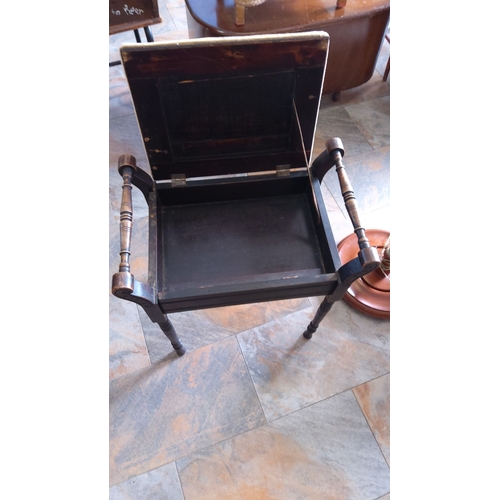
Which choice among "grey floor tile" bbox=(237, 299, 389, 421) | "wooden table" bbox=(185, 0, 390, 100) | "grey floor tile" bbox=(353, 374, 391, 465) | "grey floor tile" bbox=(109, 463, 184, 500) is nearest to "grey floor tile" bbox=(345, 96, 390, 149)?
"wooden table" bbox=(185, 0, 390, 100)

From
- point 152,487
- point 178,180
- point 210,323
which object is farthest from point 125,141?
point 152,487

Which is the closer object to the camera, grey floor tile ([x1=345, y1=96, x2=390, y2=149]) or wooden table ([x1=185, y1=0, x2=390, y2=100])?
wooden table ([x1=185, y1=0, x2=390, y2=100])

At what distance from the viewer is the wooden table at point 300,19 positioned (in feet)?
5.36

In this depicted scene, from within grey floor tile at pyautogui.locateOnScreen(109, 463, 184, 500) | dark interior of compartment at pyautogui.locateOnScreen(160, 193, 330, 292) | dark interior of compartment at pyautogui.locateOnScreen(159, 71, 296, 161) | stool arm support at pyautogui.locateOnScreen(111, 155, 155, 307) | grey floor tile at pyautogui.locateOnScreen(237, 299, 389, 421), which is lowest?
grey floor tile at pyautogui.locateOnScreen(109, 463, 184, 500)

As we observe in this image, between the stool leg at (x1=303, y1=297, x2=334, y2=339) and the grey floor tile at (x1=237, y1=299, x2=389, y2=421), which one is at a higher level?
the stool leg at (x1=303, y1=297, x2=334, y2=339)

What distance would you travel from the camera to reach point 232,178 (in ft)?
4.14

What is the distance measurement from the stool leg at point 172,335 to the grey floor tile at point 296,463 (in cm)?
38

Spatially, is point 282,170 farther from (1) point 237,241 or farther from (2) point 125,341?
(2) point 125,341

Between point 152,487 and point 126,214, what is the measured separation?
1.01m

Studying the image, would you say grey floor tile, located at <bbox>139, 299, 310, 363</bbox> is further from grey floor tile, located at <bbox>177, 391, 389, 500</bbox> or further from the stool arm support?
the stool arm support

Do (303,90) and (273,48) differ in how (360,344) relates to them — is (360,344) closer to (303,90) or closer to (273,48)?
(303,90)

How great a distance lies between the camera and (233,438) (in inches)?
56.2

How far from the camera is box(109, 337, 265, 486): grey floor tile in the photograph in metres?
1.41

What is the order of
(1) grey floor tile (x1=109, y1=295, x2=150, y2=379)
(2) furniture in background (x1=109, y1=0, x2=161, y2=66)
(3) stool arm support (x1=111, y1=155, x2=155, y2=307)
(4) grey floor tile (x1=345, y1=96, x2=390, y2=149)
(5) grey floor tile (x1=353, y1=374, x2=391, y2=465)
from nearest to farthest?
1. (3) stool arm support (x1=111, y1=155, x2=155, y2=307)
2. (5) grey floor tile (x1=353, y1=374, x2=391, y2=465)
3. (1) grey floor tile (x1=109, y1=295, x2=150, y2=379)
4. (2) furniture in background (x1=109, y1=0, x2=161, y2=66)
5. (4) grey floor tile (x1=345, y1=96, x2=390, y2=149)
